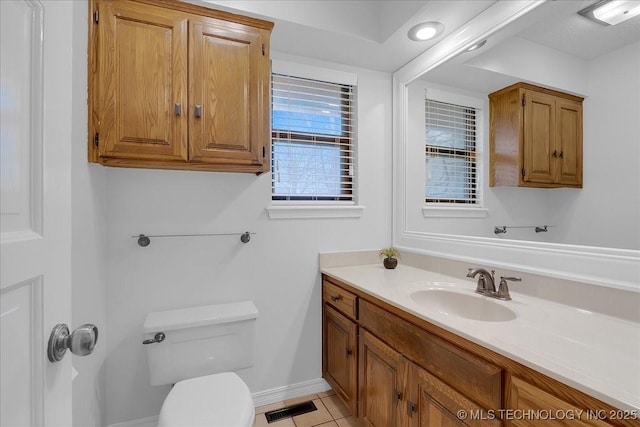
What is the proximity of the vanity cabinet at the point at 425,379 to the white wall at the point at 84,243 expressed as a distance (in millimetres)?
1233

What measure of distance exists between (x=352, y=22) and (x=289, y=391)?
236cm

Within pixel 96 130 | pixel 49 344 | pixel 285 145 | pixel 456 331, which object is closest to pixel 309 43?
pixel 285 145

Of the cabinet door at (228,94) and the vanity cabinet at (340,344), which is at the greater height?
the cabinet door at (228,94)

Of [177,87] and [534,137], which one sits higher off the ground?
[177,87]

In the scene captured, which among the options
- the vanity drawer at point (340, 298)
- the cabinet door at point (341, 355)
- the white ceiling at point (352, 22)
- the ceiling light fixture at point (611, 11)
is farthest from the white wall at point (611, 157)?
the cabinet door at point (341, 355)

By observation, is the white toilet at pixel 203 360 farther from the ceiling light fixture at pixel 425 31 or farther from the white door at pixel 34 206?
the ceiling light fixture at pixel 425 31

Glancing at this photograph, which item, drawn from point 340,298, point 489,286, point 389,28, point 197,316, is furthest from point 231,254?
point 389,28

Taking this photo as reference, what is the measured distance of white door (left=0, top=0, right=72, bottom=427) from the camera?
1.57 ft

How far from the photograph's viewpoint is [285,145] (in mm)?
1987

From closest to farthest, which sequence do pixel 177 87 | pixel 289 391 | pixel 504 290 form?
pixel 504 290 → pixel 177 87 → pixel 289 391

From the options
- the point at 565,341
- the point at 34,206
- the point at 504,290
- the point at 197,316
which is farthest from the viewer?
the point at 197,316

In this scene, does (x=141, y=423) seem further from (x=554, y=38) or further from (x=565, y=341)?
(x=554, y=38)

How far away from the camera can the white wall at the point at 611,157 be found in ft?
3.47

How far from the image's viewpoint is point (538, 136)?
1347 millimetres
